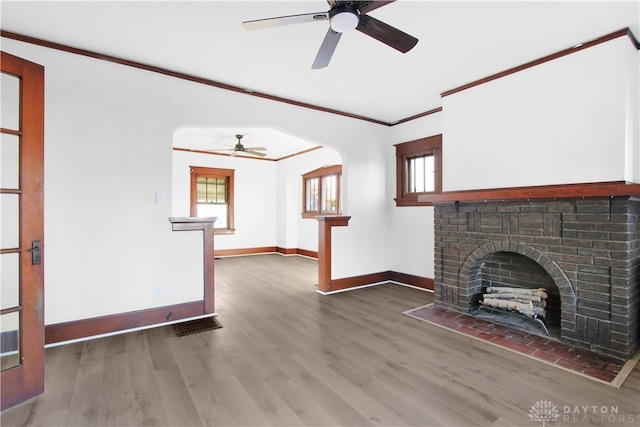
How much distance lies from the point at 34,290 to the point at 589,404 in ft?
11.8

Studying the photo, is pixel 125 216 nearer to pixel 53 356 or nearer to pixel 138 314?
pixel 138 314

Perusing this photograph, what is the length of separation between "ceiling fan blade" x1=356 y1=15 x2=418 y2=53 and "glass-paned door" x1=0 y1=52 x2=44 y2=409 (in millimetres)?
2150

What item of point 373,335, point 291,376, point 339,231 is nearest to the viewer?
point 291,376

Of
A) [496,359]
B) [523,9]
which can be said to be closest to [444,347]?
[496,359]

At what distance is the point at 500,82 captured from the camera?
3.39 m

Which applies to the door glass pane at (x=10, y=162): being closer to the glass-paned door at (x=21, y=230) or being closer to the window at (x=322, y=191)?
the glass-paned door at (x=21, y=230)

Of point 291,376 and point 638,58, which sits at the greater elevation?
point 638,58

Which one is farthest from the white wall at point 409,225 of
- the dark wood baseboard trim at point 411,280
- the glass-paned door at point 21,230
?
the glass-paned door at point 21,230

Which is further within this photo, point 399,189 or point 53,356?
point 399,189

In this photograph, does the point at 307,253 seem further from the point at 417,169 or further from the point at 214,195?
the point at 417,169

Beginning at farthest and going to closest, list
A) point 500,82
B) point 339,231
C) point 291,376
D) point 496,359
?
1. point 339,231
2. point 500,82
3. point 496,359
4. point 291,376

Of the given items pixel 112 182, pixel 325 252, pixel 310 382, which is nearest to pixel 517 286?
pixel 325 252

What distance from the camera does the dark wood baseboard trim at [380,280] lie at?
4.65m

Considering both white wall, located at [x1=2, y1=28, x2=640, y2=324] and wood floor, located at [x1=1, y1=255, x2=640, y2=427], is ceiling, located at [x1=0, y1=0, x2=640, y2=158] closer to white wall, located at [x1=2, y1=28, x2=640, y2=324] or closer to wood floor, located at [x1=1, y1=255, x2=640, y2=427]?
white wall, located at [x1=2, y1=28, x2=640, y2=324]
